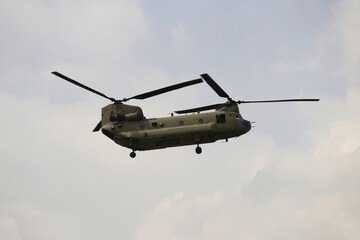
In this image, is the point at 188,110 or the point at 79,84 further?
the point at 188,110

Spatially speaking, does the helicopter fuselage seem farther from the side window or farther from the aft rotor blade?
the aft rotor blade

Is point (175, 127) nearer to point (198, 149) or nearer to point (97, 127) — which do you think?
point (198, 149)

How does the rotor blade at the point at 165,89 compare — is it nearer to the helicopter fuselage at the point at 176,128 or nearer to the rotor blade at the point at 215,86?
the rotor blade at the point at 215,86

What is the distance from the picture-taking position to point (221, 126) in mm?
54281

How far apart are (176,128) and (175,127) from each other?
0.52 feet

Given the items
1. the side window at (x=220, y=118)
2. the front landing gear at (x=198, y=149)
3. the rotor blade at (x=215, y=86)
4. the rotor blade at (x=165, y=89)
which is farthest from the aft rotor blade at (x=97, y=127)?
the rotor blade at (x=215, y=86)

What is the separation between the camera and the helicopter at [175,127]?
54250mm

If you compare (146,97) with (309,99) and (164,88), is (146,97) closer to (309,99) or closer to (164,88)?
(164,88)

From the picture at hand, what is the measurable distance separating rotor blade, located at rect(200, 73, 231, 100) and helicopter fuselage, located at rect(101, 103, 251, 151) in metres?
1.14

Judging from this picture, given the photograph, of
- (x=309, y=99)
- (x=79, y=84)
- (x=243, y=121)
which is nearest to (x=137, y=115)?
(x=79, y=84)

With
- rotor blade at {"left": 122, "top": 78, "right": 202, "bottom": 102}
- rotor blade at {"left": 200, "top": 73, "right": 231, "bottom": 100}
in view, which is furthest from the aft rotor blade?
rotor blade at {"left": 200, "top": 73, "right": 231, "bottom": 100}

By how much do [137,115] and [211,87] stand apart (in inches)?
314

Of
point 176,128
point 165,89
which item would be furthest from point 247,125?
point 165,89

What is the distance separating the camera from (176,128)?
2144 inches
